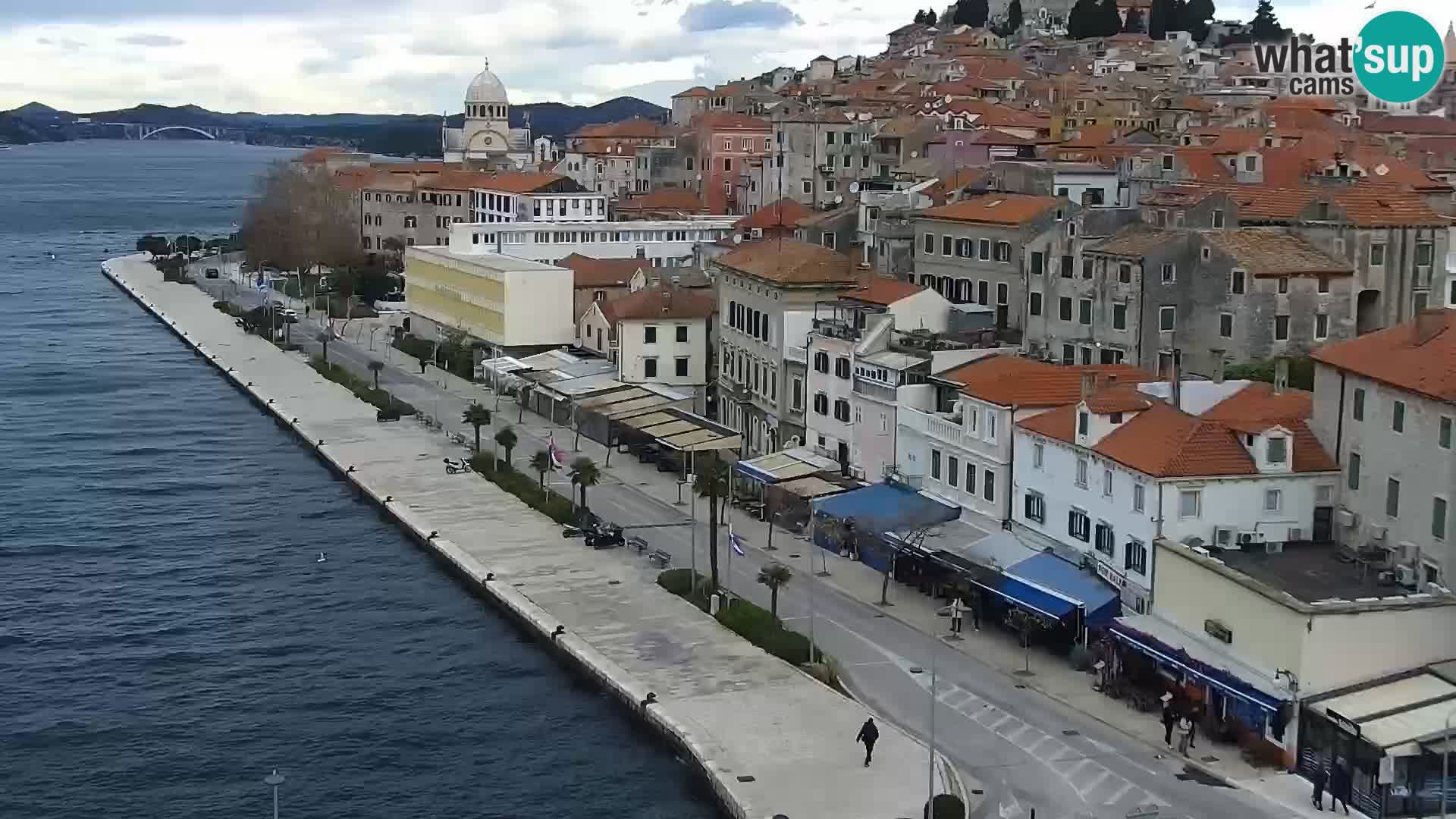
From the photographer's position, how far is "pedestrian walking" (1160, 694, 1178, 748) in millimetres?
34344

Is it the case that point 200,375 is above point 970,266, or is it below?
below

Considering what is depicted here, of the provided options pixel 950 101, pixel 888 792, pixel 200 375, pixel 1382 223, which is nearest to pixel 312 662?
pixel 888 792

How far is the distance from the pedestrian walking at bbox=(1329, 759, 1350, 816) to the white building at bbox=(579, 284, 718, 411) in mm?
40770

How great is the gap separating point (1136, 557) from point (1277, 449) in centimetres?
354

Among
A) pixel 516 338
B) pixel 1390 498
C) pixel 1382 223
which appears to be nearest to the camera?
pixel 1390 498

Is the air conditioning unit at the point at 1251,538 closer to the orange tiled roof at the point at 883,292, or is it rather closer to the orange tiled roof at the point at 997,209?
the orange tiled roof at the point at 883,292

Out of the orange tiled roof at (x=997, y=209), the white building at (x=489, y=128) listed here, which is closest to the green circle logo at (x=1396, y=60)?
the orange tiled roof at (x=997, y=209)

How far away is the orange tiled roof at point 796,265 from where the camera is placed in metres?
59.5

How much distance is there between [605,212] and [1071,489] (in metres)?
73.5

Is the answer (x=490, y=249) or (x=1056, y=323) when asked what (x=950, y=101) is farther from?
(x=1056, y=323)

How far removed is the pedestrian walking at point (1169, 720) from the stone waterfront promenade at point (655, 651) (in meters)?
4.32

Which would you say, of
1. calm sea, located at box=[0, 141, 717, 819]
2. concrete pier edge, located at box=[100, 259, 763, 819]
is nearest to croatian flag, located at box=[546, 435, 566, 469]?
concrete pier edge, located at box=[100, 259, 763, 819]

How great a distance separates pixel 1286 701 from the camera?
3306 centimetres

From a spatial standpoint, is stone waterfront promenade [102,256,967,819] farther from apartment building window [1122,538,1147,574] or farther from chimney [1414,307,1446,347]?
chimney [1414,307,1446,347]
